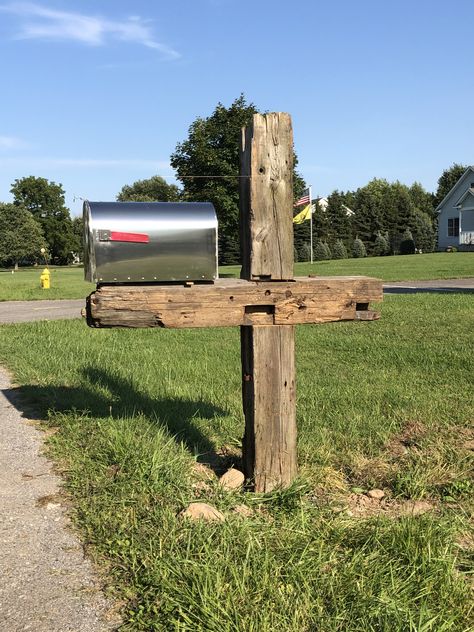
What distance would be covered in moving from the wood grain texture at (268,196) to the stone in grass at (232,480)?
1200mm

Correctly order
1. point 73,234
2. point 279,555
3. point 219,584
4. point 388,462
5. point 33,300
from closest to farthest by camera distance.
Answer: point 219,584 → point 279,555 → point 388,462 → point 33,300 → point 73,234

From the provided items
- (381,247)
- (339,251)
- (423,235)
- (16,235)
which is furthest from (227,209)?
(16,235)

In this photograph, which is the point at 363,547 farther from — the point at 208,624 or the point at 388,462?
the point at 388,462

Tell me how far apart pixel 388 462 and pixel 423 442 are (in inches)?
16.0

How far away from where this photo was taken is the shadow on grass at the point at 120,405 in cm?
476

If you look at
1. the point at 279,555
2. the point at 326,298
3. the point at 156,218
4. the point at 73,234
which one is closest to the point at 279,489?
the point at 279,555

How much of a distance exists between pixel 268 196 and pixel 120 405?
2.87 meters

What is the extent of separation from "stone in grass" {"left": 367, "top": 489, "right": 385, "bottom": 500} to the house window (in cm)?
5184

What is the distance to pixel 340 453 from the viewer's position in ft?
14.4

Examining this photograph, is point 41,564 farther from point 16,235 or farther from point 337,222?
point 16,235

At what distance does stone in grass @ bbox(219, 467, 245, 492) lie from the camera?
3.69 m

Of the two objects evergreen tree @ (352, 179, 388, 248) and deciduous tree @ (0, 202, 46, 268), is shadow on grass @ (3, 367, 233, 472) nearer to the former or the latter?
evergreen tree @ (352, 179, 388, 248)

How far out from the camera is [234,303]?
3613 mm

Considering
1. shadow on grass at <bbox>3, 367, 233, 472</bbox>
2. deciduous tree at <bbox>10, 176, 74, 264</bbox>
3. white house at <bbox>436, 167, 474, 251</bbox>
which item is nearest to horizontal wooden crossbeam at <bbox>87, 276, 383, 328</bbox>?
shadow on grass at <bbox>3, 367, 233, 472</bbox>
